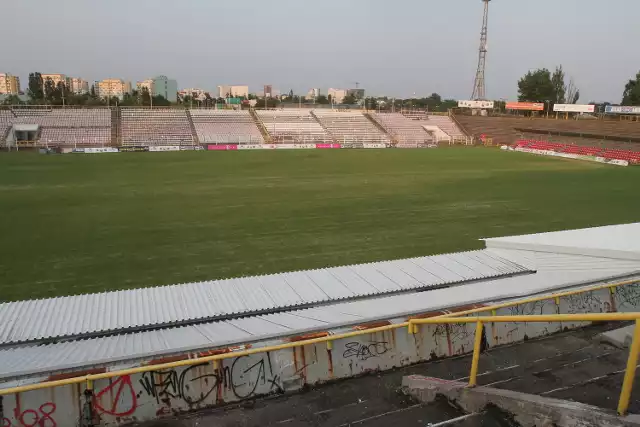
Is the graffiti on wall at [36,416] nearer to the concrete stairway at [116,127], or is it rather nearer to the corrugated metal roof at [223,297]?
the corrugated metal roof at [223,297]

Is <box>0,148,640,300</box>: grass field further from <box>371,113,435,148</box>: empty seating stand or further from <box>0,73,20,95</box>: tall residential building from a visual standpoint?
<box>0,73,20,95</box>: tall residential building

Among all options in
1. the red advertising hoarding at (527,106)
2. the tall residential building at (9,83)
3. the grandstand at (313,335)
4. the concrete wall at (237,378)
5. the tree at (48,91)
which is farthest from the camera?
the tall residential building at (9,83)

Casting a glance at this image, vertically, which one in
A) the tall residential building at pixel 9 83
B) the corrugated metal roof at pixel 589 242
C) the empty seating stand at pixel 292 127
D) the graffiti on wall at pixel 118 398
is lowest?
the graffiti on wall at pixel 118 398

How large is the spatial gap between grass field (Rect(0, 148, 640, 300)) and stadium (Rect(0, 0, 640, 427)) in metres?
0.12

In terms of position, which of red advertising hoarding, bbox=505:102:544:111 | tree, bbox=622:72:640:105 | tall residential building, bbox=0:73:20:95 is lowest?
red advertising hoarding, bbox=505:102:544:111

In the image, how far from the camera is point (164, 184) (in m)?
25.5

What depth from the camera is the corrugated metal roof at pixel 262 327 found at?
618 centimetres

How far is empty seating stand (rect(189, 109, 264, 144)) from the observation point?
174ft

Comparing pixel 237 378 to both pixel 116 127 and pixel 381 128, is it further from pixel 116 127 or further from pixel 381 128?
pixel 381 128

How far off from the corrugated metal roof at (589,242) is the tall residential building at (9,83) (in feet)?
623

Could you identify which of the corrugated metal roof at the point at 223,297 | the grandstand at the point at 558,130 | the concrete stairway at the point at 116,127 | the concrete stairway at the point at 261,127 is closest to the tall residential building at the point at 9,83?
the concrete stairway at the point at 116,127

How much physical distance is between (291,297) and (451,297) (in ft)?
9.55

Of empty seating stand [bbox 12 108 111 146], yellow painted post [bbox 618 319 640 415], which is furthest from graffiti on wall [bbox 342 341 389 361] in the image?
empty seating stand [bbox 12 108 111 146]

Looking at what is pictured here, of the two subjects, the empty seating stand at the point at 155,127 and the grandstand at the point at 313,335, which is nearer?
the grandstand at the point at 313,335
